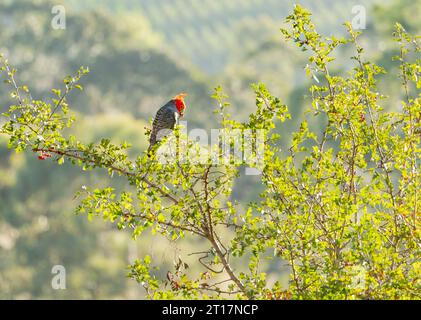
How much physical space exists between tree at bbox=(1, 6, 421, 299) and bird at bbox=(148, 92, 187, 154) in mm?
536

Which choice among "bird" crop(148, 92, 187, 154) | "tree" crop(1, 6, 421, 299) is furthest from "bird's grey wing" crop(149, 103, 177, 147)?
"tree" crop(1, 6, 421, 299)

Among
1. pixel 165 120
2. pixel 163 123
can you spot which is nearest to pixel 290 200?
pixel 163 123

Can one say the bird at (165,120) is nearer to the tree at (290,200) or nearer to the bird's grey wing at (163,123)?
the bird's grey wing at (163,123)

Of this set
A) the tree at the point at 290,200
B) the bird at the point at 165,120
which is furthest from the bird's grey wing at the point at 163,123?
the tree at the point at 290,200

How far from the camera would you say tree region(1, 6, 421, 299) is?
5.47 m

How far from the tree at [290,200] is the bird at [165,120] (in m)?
0.54

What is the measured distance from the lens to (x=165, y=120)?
6.99 meters

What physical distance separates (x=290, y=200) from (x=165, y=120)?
1486 millimetres

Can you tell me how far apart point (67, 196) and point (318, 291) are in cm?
2889

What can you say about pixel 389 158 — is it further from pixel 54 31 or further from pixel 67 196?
pixel 54 31

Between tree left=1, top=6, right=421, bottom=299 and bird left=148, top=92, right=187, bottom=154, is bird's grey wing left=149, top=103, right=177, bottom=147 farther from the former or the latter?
tree left=1, top=6, right=421, bottom=299

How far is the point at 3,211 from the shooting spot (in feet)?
107

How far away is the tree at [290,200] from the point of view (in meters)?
5.47
